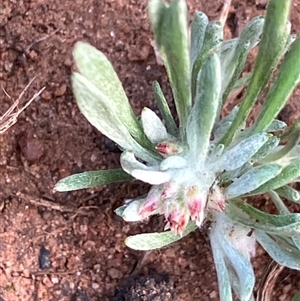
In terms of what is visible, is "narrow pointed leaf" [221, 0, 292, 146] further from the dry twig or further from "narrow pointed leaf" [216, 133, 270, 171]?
the dry twig

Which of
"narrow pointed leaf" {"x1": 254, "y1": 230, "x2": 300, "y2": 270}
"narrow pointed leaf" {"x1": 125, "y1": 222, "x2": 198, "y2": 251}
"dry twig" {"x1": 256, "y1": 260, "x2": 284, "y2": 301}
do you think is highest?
"narrow pointed leaf" {"x1": 125, "y1": 222, "x2": 198, "y2": 251}

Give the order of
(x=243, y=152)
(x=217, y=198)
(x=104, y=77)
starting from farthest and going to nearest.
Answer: (x=217, y=198)
(x=243, y=152)
(x=104, y=77)

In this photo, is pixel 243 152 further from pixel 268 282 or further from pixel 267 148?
pixel 268 282

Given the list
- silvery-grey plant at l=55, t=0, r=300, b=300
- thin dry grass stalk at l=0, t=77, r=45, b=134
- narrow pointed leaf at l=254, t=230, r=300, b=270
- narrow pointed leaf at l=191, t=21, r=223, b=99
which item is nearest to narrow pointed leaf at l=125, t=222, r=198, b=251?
silvery-grey plant at l=55, t=0, r=300, b=300

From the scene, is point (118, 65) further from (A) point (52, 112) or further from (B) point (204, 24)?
(B) point (204, 24)

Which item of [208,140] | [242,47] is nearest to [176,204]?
[208,140]

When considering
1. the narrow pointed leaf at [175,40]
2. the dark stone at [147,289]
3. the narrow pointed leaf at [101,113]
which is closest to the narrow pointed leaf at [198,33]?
the narrow pointed leaf at [175,40]

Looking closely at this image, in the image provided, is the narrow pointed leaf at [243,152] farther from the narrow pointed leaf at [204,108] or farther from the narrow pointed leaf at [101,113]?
the narrow pointed leaf at [101,113]

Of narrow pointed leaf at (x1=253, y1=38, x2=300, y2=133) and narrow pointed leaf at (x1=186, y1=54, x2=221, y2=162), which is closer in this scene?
narrow pointed leaf at (x1=186, y1=54, x2=221, y2=162)
